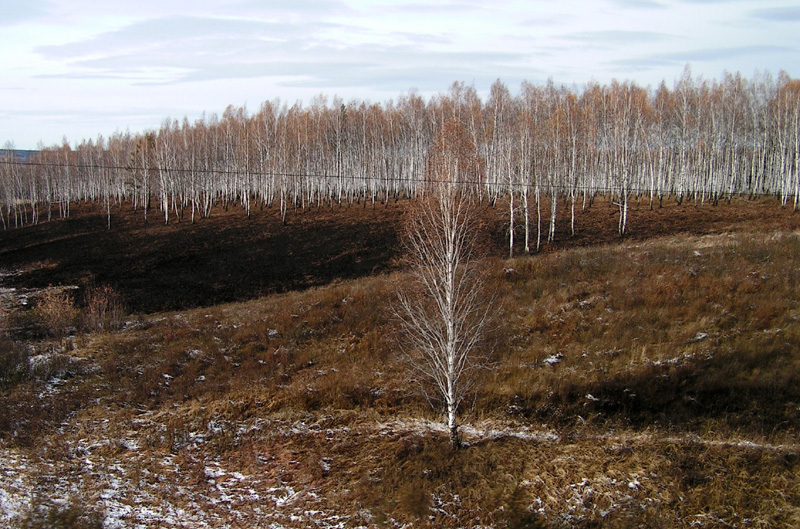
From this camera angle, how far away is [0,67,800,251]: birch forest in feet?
123

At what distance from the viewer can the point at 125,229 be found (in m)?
47.8

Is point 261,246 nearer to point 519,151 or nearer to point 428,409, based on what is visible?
point 519,151

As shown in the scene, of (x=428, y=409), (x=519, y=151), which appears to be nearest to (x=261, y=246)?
(x=519, y=151)

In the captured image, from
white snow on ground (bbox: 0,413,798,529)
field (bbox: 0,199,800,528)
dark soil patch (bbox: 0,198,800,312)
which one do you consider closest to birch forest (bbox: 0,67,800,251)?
dark soil patch (bbox: 0,198,800,312)

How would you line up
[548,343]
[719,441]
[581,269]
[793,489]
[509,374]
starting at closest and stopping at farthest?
[793,489], [719,441], [509,374], [548,343], [581,269]

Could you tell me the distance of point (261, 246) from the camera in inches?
1462

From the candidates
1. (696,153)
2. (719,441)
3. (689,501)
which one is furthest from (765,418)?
(696,153)

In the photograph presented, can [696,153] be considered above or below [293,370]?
above

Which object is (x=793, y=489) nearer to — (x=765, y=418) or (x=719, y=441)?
(x=719, y=441)

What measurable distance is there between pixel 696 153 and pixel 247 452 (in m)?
48.6

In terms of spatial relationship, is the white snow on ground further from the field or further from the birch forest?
the birch forest

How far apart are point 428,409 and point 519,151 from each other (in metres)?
27.2

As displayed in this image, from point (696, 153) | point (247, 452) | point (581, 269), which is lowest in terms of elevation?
point (247, 452)

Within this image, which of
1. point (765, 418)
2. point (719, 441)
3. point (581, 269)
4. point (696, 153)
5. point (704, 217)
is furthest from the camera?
point (696, 153)
